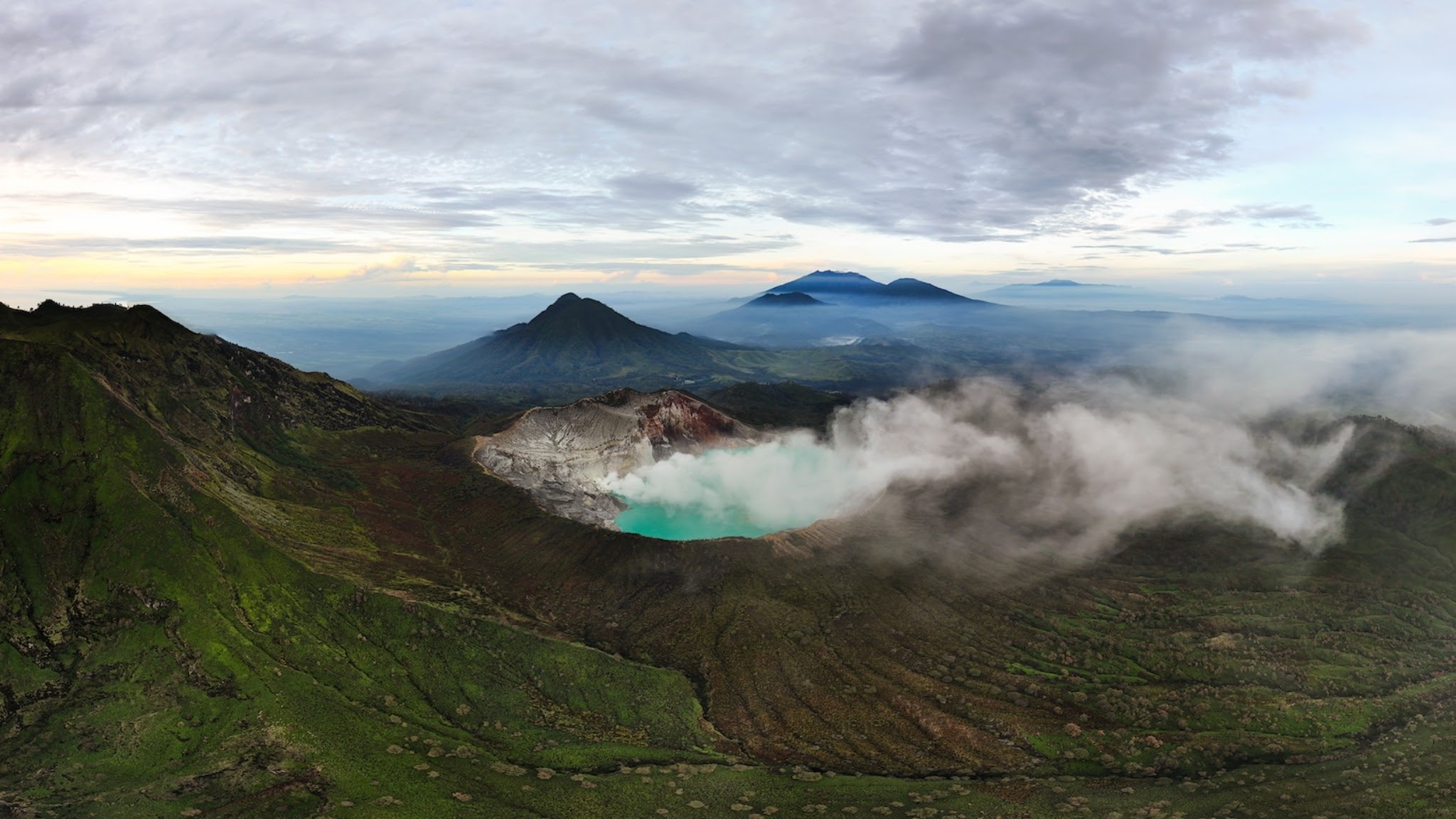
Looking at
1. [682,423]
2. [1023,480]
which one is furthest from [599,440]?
[1023,480]

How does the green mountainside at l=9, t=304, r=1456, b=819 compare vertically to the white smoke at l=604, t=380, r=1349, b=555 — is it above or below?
below

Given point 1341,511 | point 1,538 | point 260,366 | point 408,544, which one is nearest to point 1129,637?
point 1341,511

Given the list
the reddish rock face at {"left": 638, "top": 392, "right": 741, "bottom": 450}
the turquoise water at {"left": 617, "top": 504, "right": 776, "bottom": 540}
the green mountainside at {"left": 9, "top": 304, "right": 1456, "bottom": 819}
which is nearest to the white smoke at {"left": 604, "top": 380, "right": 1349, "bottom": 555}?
the turquoise water at {"left": 617, "top": 504, "right": 776, "bottom": 540}

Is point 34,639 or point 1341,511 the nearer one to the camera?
point 34,639

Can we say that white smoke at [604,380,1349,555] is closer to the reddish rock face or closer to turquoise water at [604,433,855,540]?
turquoise water at [604,433,855,540]

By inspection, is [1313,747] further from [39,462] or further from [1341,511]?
[39,462]

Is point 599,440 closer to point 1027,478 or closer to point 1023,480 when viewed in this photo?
point 1023,480
